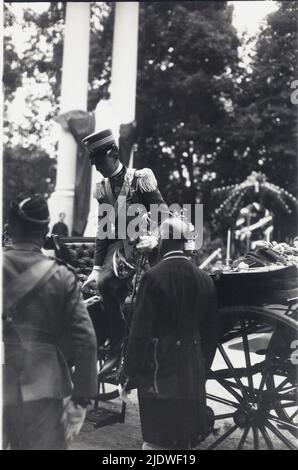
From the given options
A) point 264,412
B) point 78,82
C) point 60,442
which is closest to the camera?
point 60,442

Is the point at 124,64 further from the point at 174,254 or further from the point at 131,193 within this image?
the point at 174,254

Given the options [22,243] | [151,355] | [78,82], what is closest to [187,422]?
[151,355]

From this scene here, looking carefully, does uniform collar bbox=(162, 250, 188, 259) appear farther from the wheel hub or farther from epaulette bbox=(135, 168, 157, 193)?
the wheel hub

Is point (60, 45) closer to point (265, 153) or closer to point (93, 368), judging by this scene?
point (265, 153)

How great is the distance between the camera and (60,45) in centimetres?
2073

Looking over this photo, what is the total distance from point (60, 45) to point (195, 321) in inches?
738

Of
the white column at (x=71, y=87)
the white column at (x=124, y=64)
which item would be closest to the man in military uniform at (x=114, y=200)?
the white column at (x=124, y=64)

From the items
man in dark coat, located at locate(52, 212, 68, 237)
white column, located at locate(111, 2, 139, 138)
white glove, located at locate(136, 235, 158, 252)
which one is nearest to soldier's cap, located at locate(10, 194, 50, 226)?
white glove, located at locate(136, 235, 158, 252)

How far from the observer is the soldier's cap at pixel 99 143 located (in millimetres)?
4293

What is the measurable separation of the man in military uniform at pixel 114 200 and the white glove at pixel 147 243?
41 cm

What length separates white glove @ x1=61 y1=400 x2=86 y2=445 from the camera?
3.05 metres

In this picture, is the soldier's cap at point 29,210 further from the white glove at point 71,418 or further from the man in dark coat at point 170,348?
the white glove at point 71,418

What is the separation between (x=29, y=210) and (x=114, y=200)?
4.85ft
